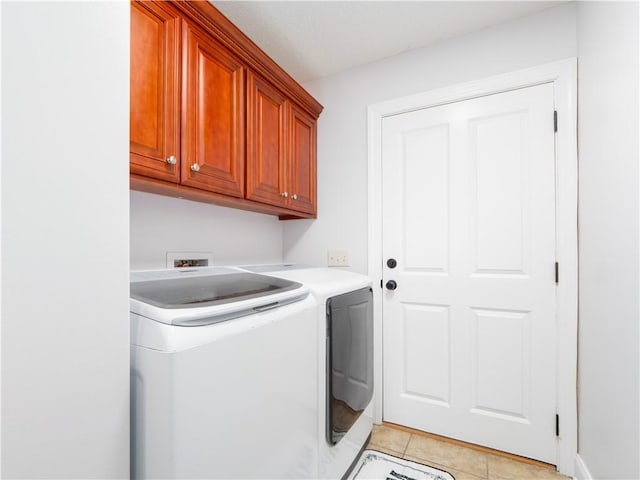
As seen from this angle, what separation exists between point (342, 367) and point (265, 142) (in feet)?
4.08

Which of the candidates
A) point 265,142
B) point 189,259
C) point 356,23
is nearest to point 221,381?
point 189,259

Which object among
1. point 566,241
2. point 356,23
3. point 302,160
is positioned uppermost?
point 356,23

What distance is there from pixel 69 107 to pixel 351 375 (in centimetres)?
146

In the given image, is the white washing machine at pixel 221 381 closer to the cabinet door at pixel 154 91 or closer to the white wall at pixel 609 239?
the cabinet door at pixel 154 91

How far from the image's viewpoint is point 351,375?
1.53 meters

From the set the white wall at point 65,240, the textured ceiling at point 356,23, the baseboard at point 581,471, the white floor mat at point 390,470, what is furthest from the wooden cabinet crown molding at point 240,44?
the baseboard at point 581,471

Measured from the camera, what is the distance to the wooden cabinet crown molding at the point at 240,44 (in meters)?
1.28

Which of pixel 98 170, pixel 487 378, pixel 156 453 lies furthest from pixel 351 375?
pixel 98 170

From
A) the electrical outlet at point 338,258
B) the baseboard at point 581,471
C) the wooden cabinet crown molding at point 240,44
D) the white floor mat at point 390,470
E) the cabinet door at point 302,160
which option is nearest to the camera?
the wooden cabinet crown molding at point 240,44

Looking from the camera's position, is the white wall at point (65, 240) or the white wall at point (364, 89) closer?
the white wall at point (65, 240)

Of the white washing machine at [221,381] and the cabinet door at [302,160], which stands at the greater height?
the cabinet door at [302,160]

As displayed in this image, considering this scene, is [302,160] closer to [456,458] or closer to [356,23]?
[356,23]

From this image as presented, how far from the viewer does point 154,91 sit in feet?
3.80

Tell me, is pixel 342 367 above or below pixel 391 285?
below
